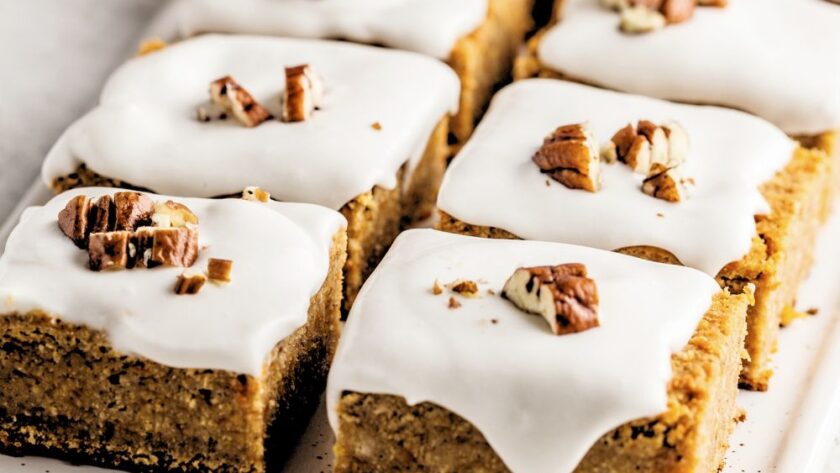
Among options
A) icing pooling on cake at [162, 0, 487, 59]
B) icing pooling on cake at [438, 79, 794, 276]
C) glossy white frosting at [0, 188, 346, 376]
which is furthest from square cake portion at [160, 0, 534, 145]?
glossy white frosting at [0, 188, 346, 376]

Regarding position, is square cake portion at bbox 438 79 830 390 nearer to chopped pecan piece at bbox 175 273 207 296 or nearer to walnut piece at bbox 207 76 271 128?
walnut piece at bbox 207 76 271 128

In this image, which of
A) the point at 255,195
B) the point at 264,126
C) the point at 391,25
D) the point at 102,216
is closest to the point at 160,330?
the point at 102,216

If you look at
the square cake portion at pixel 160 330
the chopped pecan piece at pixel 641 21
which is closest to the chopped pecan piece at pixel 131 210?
the square cake portion at pixel 160 330

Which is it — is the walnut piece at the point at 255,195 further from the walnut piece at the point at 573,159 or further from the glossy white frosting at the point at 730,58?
the glossy white frosting at the point at 730,58

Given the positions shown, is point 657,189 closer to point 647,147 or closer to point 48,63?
point 647,147

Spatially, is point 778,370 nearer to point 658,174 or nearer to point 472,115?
point 658,174

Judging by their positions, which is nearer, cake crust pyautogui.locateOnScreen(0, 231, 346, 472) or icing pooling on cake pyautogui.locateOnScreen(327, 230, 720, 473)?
icing pooling on cake pyautogui.locateOnScreen(327, 230, 720, 473)
